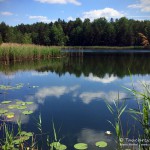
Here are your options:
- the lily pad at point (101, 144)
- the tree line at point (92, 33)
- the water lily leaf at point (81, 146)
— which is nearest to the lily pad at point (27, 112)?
the water lily leaf at point (81, 146)

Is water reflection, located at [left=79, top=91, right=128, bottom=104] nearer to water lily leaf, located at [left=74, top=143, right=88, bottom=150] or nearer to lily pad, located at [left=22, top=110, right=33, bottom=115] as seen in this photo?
lily pad, located at [left=22, top=110, right=33, bottom=115]

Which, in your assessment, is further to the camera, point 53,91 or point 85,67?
point 85,67

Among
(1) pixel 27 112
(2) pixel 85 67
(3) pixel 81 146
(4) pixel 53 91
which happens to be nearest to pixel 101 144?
(3) pixel 81 146

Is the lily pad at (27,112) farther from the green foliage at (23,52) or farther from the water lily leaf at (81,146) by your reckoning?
the green foliage at (23,52)

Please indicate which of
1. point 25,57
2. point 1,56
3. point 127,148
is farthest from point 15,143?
point 25,57

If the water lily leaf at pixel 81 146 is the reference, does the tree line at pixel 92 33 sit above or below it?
above

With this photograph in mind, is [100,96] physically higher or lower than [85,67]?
lower

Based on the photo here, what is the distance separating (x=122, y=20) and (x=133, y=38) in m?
14.1

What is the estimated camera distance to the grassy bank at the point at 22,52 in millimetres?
21531

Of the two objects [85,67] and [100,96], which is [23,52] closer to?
[85,67]

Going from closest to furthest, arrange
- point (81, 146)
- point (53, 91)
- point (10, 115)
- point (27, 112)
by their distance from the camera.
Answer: point (81, 146), point (10, 115), point (27, 112), point (53, 91)

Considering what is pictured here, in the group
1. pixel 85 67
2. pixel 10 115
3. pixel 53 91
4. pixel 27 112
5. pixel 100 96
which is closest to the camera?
pixel 10 115

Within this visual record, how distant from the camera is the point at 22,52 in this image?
75.8 feet

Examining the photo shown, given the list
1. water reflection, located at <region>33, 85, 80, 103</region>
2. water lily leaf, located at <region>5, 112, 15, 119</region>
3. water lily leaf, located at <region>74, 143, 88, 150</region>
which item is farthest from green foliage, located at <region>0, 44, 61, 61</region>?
water lily leaf, located at <region>74, 143, 88, 150</region>
